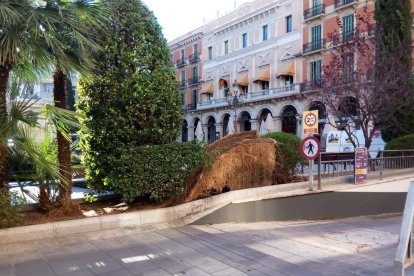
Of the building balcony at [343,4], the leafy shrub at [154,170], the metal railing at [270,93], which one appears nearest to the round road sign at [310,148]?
the leafy shrub at [154,170]

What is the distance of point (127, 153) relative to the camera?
6547mm

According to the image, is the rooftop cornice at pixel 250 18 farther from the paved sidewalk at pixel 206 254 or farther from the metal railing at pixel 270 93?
the paved sidewalk at pixel 206 254

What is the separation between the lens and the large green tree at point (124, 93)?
6.68 m

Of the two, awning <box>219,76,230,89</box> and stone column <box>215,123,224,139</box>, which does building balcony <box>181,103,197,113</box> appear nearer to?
awning <box>219,76,230,89</box>

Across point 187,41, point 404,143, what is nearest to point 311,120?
point 404,143

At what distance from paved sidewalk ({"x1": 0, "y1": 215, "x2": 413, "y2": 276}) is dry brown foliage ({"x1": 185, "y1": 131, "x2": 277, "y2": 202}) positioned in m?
1.04

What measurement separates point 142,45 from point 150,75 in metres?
0.57

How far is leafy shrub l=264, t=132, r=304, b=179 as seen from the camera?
9422 mm

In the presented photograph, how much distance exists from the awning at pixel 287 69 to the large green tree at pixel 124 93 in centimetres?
3170

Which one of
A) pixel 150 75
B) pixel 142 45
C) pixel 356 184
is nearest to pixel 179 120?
pixel 150 75

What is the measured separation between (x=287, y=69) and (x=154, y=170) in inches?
1302

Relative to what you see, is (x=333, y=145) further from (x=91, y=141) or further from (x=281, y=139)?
(x=91, y=141)

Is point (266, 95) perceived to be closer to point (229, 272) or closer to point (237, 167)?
point (237, 167)

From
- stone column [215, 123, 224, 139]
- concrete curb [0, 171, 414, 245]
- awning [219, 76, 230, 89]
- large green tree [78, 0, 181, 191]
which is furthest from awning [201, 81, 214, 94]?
large green tree [78, 0, 181, 191]
